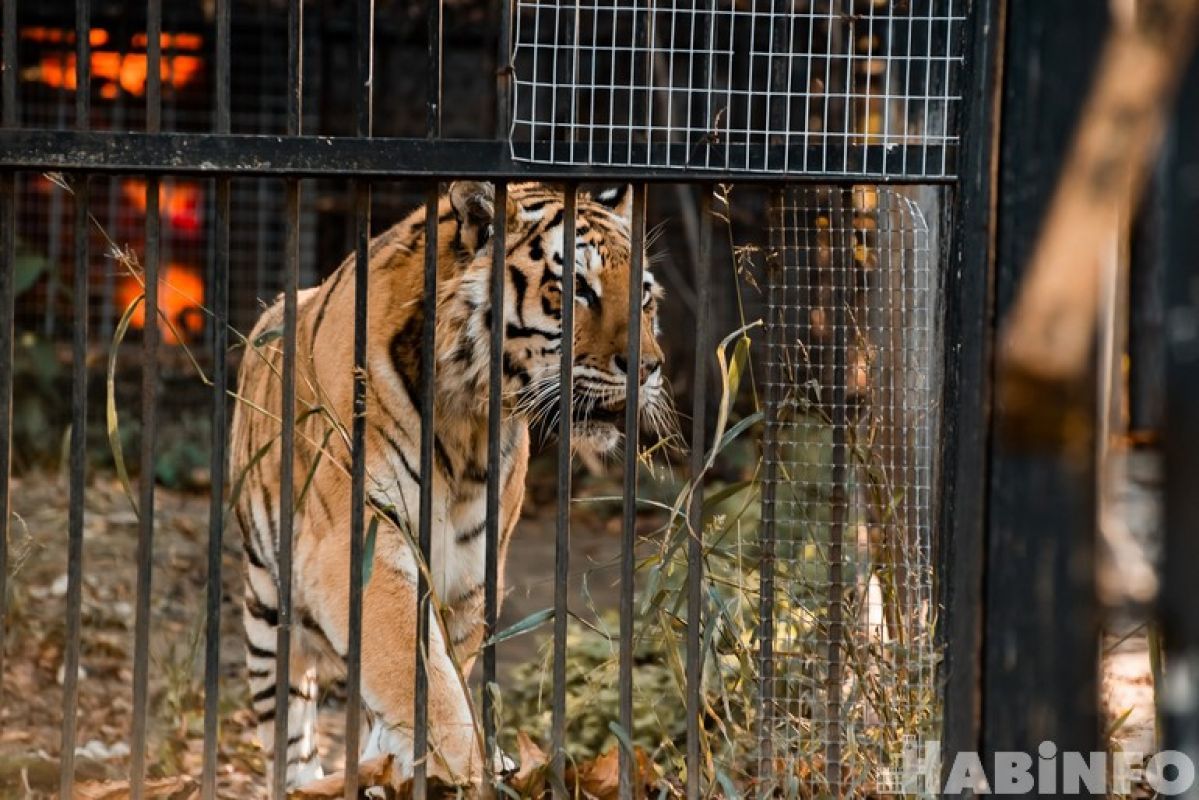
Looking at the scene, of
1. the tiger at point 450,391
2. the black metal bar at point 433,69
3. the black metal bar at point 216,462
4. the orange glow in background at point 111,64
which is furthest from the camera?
the orange glow in background at point 111,64

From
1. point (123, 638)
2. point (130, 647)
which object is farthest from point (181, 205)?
point (130, 647)

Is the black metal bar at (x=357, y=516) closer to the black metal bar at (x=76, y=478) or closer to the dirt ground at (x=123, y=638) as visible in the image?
the black metal bar at (x=76, y=478)

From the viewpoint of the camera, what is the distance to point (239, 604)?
6.99 m

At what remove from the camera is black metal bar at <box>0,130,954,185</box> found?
2.75 meters

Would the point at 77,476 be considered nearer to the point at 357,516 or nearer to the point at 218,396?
the point at 218,396

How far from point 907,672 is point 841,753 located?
0.64ft

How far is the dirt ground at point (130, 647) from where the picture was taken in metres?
4.71

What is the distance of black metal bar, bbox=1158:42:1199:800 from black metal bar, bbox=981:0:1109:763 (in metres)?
0.28

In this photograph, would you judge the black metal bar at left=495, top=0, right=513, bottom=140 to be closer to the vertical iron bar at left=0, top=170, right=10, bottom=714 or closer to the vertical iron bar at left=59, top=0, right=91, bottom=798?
the vertical iron bar at left=59, top=0, right=91, bottom=798

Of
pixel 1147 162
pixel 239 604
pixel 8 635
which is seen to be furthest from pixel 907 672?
pixel 239 604

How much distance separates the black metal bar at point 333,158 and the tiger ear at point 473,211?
1.93 feet

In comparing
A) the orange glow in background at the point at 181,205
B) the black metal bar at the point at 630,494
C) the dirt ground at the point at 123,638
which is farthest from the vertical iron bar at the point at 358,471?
the orange glow in background at the point at 181,205

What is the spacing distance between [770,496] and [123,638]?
12.8 ft

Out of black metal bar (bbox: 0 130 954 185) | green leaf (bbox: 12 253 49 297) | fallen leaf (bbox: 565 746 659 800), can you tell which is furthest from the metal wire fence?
green leaf (bbox: 12 253 49 297)
